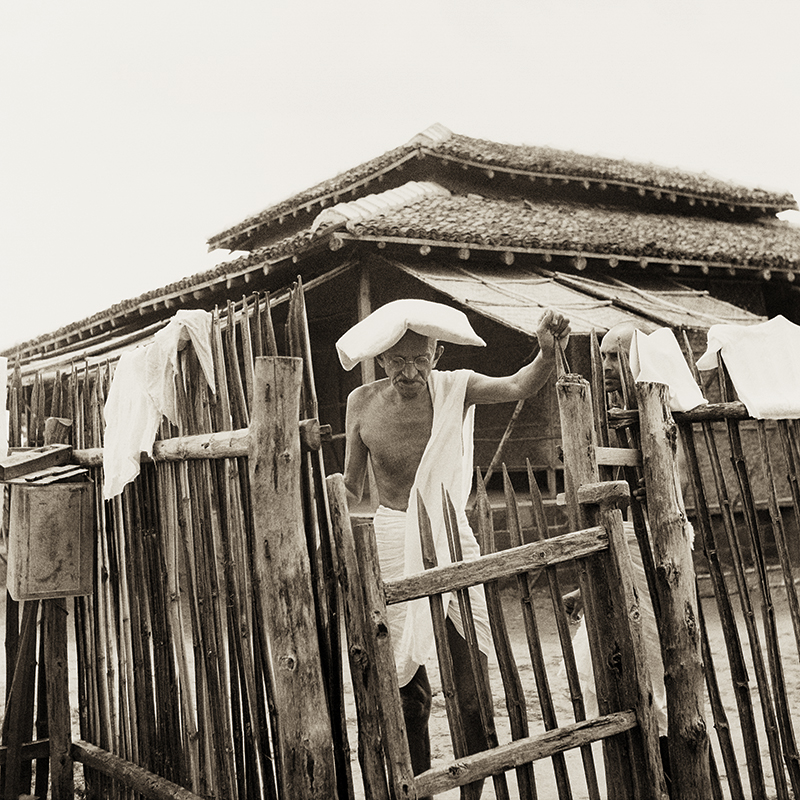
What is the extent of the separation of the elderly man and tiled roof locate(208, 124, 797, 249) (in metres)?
8.63

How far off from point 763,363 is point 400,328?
148 cm

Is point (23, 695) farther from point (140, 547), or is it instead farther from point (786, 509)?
point (786, 509)

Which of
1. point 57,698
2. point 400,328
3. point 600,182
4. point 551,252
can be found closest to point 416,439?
point 400,328

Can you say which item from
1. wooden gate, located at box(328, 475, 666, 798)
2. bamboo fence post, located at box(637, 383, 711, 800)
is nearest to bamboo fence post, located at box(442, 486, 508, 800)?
wooden gate, located at box(328, 475, 666, 798)

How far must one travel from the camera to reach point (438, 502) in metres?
3.55

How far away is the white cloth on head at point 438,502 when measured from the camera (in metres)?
3.30

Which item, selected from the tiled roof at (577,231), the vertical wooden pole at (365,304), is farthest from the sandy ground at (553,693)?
the tiled roof at (577,231)

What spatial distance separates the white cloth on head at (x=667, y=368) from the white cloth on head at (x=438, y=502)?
33.5 inches

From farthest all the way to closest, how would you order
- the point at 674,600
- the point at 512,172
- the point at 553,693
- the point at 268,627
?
the point at 512,172, the point at 553,693, the point at 674,600, the point at 268,627

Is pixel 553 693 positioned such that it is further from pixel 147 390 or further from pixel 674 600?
pixel 147 390

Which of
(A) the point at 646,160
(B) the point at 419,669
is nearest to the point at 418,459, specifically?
(B) the point at 419,669

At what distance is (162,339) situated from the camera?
309 centimetres

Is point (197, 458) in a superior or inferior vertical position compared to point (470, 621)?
superior

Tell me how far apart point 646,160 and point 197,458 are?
53.0 feet
